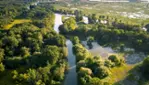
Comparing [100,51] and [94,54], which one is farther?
[100,51]

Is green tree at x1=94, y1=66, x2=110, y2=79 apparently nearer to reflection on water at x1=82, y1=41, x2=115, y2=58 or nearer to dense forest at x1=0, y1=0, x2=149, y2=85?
dense forest at x1=0, y1=0, x2=149, y2=85

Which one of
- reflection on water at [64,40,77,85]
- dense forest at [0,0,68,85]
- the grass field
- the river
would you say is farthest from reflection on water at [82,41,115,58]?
the grass field

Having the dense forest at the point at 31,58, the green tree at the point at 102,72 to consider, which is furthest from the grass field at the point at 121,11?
the green tree at the point at 102,72

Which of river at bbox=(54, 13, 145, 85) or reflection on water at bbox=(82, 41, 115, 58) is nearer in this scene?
river at bbox=(54, 13, 145, 85)

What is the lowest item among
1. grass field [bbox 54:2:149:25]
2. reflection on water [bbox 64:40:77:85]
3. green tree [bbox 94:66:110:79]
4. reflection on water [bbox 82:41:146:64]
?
reflection on water [bbox 64:40:77:85]

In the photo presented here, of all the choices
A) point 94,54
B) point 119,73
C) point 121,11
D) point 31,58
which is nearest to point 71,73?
point 31,58

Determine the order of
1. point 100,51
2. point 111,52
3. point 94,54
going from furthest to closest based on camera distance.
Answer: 1. point 100,51
2. point 111,52
3. point 94,54

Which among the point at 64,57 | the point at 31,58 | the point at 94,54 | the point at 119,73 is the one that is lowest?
the point at 119,73

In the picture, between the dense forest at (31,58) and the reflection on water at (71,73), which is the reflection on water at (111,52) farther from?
the dense forest at (31,58)

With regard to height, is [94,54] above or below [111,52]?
below

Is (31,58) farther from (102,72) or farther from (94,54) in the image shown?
(94,54)

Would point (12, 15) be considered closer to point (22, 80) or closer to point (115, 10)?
point (115, 10)
